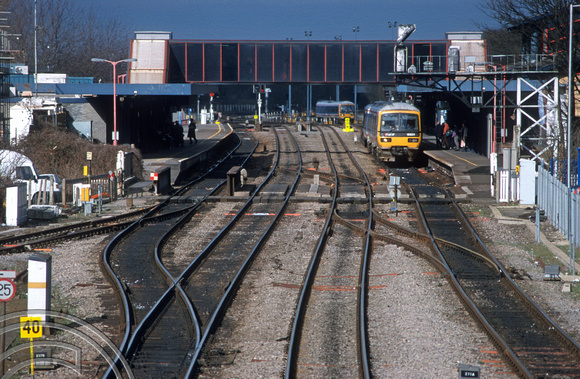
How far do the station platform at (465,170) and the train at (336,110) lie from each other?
3508 centimetres

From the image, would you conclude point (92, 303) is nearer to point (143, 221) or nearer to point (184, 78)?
point (143, 221)

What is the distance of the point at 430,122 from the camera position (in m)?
56.8

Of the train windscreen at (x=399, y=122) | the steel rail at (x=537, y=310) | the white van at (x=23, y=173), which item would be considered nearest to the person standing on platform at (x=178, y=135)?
the train windscreen at (x=399, y=122)

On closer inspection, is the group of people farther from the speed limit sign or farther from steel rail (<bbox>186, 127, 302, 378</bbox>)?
the speed limit sign

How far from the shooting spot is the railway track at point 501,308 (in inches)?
342

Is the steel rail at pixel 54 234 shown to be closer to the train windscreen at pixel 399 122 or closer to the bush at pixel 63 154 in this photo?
the bush at pixel 63 154

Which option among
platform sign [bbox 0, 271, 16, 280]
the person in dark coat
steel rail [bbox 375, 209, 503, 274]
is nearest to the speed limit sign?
platform sign [bbox 0, 271, 16, 280]

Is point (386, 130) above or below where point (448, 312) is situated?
above

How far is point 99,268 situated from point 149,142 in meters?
28.3

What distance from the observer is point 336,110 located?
249 ft

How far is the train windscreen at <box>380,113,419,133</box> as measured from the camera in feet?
110

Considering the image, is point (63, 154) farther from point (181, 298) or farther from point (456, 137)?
point (456, 137)

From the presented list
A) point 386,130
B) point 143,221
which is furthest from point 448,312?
point 386,130

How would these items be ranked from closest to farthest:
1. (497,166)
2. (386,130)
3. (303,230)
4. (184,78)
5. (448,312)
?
1. (448,312)
2. (303,230)
3. (497,166)
4. (386,130)
5. (184,78)
